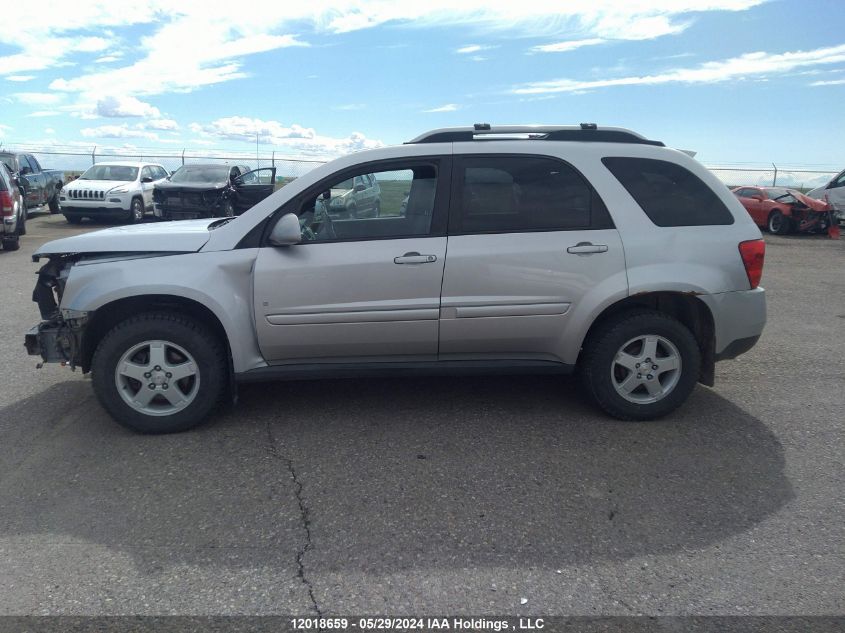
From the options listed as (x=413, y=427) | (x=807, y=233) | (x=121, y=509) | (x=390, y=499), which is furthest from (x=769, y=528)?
(x=807, y=233)

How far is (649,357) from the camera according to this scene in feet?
14.9

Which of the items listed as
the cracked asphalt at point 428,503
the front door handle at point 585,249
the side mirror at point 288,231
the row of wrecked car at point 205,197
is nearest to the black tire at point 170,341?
the cracked asphalt at point 428,503

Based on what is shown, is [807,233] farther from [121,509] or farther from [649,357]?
[121,509]

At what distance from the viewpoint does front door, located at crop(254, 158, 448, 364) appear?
4316mm

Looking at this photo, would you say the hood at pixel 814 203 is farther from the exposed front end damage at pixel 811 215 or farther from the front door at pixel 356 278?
the front door at pixel 356 278

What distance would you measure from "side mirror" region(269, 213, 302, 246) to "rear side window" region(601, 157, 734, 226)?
6.74 feet

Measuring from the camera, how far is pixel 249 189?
17578 mm

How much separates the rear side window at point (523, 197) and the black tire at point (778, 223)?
17.9m

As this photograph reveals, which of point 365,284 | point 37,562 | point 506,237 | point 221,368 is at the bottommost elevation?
point 37,562

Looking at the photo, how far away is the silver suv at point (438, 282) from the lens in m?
4.34

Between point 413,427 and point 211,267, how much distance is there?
165 centimetres

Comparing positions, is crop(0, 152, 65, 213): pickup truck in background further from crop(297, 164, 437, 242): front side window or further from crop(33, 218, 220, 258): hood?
crop(297, 164, 437, 242): front side window

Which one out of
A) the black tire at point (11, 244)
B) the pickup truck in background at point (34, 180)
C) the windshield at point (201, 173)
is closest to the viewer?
the black tire at point (11, 244)

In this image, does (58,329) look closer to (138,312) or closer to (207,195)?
(138,312)
